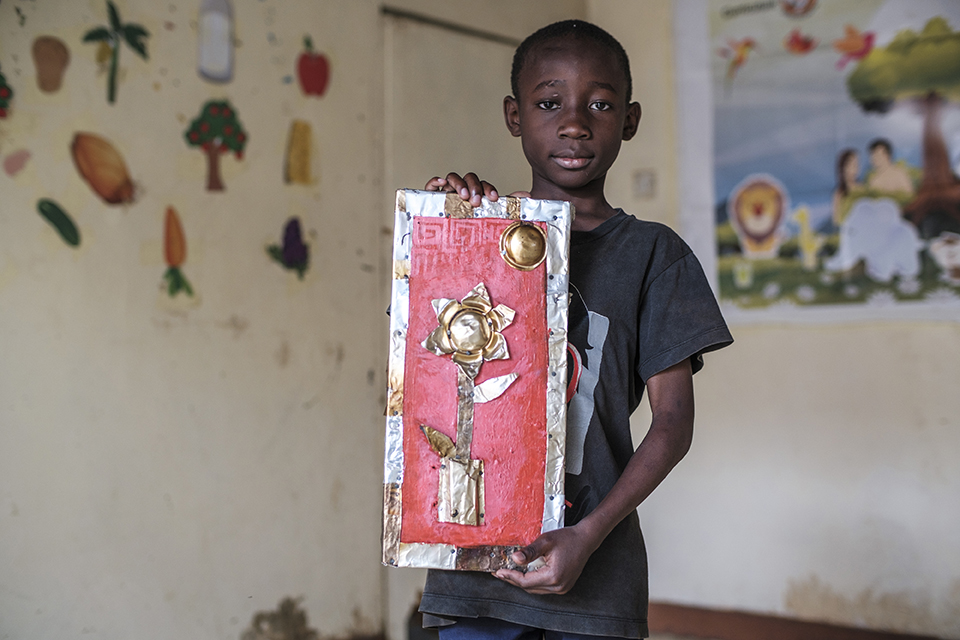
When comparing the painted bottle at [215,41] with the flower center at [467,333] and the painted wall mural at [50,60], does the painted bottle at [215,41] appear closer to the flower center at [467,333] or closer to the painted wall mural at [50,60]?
the painted wall mural at [50,60]

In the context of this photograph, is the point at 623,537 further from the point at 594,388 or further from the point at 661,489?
the point at 661,489

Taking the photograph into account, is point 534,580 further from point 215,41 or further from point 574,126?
point 215,41

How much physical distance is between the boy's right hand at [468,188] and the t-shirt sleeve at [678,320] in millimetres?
258

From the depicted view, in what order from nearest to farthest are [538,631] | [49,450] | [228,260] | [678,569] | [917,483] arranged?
[538,631] → [49,450] → [228,260] → [917,483] → [678,569]

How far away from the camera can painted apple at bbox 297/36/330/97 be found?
2.35 m

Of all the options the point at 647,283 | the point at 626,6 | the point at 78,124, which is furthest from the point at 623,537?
the point at 626,6

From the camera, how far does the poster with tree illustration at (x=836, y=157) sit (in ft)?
8.21

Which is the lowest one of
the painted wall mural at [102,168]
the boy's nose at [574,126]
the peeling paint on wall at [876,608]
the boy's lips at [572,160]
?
the peeling paint on wall at [876,608]

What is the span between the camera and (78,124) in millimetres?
1913

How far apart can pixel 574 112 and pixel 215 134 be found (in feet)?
4.43

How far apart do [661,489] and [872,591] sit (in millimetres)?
715

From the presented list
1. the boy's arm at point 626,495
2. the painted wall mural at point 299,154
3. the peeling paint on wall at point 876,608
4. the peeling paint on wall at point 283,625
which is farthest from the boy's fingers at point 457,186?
the peeling paint on wall at point 876,608

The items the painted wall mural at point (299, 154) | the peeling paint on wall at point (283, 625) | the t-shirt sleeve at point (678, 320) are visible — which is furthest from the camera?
the painted wall mural at point (299, 154)

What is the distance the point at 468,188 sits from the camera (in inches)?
40.4
